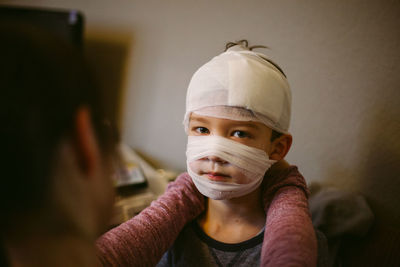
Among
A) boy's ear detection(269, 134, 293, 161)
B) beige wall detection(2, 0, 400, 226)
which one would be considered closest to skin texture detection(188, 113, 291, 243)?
boy's ear detection(269, 134, 293, 161)

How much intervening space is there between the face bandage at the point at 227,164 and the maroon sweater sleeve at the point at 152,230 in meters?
0.12

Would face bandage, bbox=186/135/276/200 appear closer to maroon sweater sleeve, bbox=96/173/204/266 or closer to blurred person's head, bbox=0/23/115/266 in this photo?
maroon sweater sleeve, bbox=96/173/204/266

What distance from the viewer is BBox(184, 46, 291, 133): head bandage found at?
60 centimetres

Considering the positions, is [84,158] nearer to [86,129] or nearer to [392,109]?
[86,129]

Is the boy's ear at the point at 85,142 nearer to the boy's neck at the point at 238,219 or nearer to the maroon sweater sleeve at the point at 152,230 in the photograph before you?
the maroon sweater sleeve at the point at 152,230

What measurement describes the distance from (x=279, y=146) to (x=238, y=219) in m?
0.24

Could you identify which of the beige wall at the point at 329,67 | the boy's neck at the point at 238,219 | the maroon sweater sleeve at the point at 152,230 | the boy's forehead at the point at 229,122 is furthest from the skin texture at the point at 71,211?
the beige wall at the point at 329,67

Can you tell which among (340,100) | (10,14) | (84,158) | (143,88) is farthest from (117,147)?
(10,14)

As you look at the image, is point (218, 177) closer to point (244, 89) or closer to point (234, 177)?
point (234, 177)

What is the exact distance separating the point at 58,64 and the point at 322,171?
0.90 meters

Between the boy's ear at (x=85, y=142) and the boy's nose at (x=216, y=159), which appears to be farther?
the boy's nose at (x=216, y=159)

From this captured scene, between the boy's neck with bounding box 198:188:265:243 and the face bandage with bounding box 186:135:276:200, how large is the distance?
90 mm

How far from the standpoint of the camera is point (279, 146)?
70 cm

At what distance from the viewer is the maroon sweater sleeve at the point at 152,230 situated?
58 cm
